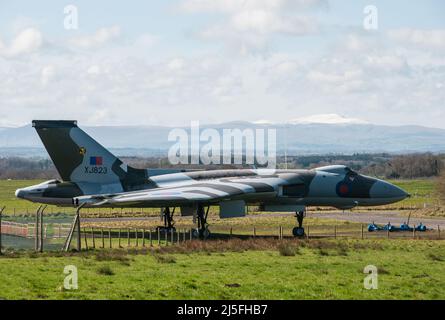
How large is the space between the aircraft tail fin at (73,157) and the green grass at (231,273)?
50.1ft

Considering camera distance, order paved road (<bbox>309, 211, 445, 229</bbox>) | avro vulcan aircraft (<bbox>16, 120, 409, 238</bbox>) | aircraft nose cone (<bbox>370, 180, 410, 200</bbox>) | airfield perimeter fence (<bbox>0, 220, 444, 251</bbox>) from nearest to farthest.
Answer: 1. airfield perimeter fence (<bbox>0, 220, 444, 251</bbox>)
2. avro vulcan aircraft (<bbox>16, 120, 409, 238</bbox>)
3. aircraft nose cone (<bbox>370, 180, 410, 200</bbox>)
4. paved road (<bbox>309, 211, 445, 229</bbox>)

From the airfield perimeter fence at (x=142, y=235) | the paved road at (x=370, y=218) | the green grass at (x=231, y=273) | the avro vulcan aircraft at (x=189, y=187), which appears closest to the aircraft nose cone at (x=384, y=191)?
the avro vulcan aircraft at (x=189, y=187)

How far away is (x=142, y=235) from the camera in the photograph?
151 ft

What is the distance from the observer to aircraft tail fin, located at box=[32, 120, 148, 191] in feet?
170

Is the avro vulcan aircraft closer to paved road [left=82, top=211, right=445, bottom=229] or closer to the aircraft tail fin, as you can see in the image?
the aircraft tail fin

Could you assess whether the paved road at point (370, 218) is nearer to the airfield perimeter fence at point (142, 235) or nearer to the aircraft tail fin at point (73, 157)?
the airfield perimeter fence at point (142, 235)

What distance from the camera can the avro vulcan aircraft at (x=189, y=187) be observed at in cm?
4650

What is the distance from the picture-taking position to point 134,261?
30.4 m

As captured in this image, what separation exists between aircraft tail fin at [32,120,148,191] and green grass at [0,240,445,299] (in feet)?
50.1

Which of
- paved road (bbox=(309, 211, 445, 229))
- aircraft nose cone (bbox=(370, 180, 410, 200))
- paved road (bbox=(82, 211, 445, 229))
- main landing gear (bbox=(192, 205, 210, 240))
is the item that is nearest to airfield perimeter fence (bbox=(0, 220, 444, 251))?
main landing gear (bbox=(192, 205, 210, 240))

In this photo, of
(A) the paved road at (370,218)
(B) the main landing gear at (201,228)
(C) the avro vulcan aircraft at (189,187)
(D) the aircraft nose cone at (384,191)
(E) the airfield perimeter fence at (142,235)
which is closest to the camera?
(E) the airfield perimeter fence at (142,235)

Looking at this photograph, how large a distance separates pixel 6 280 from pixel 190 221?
38.5 metres

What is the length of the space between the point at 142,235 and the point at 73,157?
8.83m

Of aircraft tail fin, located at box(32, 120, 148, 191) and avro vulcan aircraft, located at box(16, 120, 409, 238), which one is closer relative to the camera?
avro vulcan aircraft, located at box(16, 120, 409, 238)
